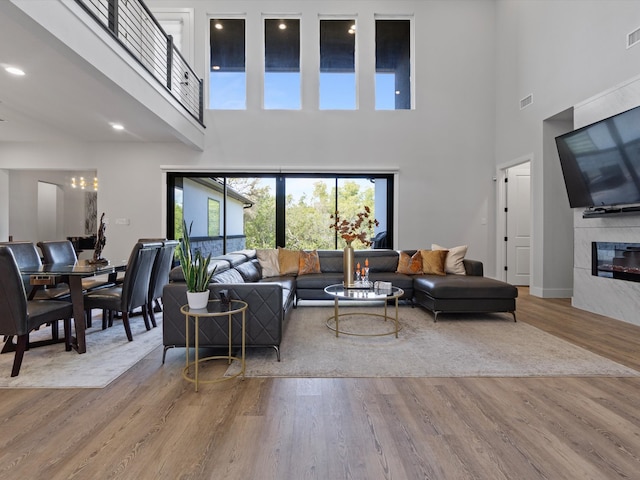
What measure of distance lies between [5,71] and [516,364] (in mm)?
5688

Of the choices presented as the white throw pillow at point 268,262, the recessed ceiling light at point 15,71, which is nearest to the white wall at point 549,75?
the white throw pillow at point 268,262

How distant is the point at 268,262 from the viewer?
16.5 ft

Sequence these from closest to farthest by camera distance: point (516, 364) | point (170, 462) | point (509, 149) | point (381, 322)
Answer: point (170, 462) → point (516, 364) → point (381, 322) → point (509, 149)

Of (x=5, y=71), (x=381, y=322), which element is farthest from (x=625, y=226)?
(x=5, y=71)

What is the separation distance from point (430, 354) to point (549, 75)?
508cm

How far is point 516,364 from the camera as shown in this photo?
2732mm

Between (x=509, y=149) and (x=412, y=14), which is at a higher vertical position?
(x=412, y=14)

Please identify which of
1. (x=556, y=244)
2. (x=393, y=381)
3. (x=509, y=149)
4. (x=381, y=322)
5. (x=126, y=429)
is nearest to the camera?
(x=126, y=429)

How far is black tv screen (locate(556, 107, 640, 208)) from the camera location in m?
3.71

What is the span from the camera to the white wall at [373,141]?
6.54 m

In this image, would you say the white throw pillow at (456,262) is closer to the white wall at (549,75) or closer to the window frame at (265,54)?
the white wall at (549,75)

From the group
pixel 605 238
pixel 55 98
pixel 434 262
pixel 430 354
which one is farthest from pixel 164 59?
pixel 605 238

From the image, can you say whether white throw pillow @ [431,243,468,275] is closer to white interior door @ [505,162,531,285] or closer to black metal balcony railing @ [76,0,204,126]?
white interior door @ [505,162,531,285]

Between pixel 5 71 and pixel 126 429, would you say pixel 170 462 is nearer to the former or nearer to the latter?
pixel 126 429
